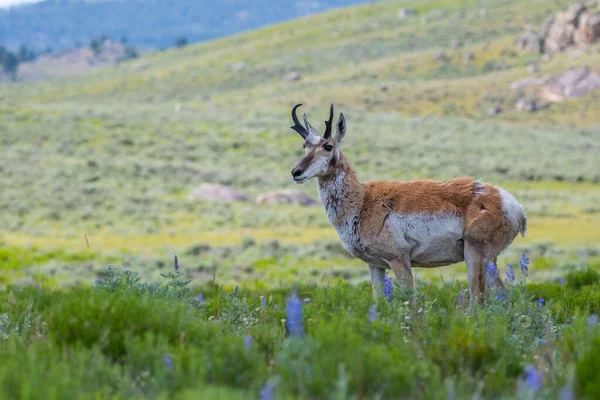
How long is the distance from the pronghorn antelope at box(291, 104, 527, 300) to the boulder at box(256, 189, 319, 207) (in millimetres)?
25099

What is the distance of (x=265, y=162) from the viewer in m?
45.7

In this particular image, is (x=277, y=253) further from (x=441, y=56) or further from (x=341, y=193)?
(x=441, y=56)

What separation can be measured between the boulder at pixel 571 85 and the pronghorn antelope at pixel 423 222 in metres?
75.1

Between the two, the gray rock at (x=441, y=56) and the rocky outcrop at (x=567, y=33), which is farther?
the gray rock at (x=441, y=56)

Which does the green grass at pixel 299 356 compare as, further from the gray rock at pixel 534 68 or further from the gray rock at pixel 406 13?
the gray rock at pixel 406 13

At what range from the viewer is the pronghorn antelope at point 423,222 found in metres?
7.60

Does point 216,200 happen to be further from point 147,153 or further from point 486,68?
point 486,68

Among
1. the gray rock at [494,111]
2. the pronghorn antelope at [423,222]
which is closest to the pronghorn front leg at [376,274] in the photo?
the pronghorn antelope at [423,222]

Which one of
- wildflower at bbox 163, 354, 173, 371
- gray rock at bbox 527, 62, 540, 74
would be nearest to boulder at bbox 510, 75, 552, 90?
gray rock at bbox 527, 62, 540, 74

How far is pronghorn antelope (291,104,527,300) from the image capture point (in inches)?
299

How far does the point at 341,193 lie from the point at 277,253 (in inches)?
640

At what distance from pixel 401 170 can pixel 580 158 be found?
41.8 feet

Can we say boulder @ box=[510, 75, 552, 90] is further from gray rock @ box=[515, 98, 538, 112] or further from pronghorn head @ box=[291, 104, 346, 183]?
pronghorn head @ box=[291, 104, 346, 183]

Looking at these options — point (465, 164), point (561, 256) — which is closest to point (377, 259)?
point (561, 256)
